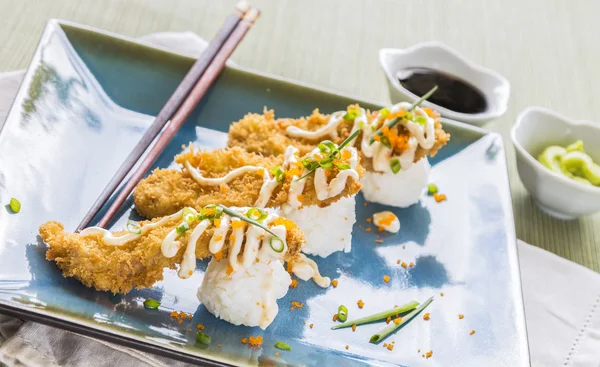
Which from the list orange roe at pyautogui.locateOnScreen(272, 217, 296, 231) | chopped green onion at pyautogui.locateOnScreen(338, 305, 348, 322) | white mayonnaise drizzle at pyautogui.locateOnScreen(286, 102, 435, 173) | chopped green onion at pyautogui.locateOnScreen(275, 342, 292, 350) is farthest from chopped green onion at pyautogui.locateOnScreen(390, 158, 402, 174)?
chopped green onion at pyautogui.locateOnScreen(275, 342, 292, 350)

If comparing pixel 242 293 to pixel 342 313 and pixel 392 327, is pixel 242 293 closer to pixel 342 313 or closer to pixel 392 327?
pixel 342 313

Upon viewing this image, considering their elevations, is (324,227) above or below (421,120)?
below

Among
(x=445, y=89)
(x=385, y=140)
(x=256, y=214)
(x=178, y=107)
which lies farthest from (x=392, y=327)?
(x=445, y=89)

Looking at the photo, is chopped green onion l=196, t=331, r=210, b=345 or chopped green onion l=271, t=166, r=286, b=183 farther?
chopped green onion l=271, t=166, r=286, b=183

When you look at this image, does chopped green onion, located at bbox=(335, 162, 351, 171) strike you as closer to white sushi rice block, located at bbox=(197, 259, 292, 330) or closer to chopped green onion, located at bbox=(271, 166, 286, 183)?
chopped green onion, located at bbox=(271, 166, 286, 183)

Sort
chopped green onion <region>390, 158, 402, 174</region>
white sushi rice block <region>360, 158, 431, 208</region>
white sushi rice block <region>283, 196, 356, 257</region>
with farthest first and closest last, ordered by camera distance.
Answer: white sushi rice block <region>360, 158, 431, 208</region>
chopped green onion <region>390, 158, 402, 174</region>
white sushi rice block <region>283, 196, 356, 257</region>

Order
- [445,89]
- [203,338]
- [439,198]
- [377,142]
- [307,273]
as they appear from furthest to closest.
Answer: [445,89]
[439,198]
[377,142]
[307,273]
[203,338]

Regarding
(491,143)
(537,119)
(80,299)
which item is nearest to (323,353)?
(80,299)
